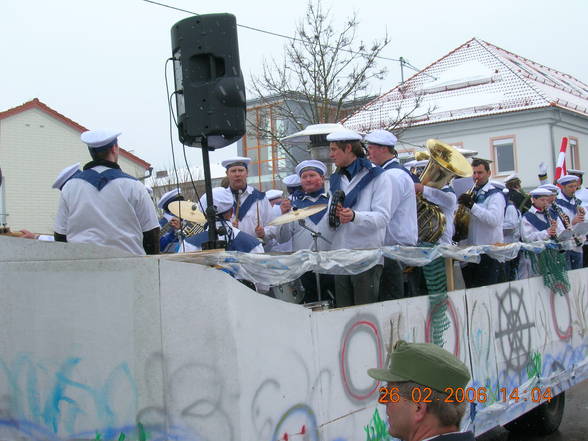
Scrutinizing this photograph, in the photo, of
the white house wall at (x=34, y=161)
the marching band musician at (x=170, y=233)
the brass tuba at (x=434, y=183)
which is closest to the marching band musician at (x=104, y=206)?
the marching band musician at (x=170, y=233)

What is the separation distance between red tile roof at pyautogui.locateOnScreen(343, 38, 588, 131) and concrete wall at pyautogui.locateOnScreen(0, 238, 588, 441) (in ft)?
91.2

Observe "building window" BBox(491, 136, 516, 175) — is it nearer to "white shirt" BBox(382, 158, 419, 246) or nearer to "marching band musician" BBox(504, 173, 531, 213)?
"marching band musician" BBox(504, 173, 531, 213)

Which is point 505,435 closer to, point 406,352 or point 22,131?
point 406,352

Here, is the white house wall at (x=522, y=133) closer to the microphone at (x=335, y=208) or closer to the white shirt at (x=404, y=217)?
the white shirt at (x=404, y=217)

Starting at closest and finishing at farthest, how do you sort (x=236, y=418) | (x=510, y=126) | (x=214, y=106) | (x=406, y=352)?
1. (x=406, y=352)
2. (x=236, y=418)
3. (x=214, y=106)
4. (x=510, y=126)

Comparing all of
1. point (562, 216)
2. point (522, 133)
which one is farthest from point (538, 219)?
point (522, 133)

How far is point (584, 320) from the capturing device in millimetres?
7957

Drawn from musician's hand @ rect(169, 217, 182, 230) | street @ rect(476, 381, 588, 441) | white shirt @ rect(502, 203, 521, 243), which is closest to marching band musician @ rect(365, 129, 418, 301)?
street @ rect(476, 381, 588, 441)

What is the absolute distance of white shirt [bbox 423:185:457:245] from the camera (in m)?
6.83

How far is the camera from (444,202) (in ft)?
22.6

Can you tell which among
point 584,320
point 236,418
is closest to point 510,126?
point 584,320

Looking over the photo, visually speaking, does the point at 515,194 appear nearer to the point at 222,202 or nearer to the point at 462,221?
the point at 462,221

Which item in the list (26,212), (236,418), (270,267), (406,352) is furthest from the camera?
(26,212)

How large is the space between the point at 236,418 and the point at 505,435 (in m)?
4.91
